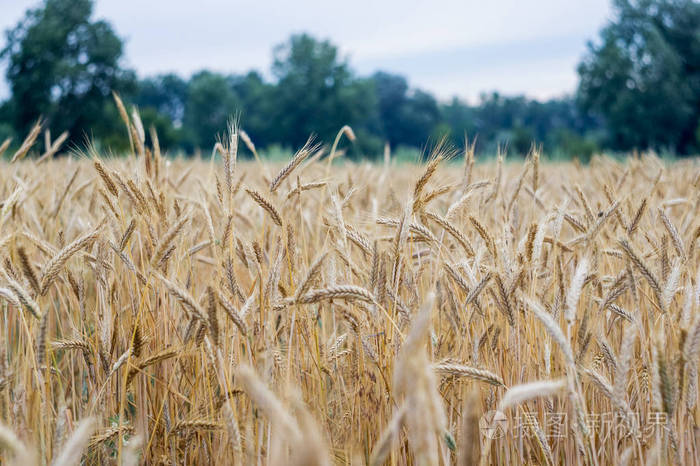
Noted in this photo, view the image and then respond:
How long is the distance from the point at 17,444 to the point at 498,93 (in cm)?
9482

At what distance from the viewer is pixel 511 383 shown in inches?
69.7

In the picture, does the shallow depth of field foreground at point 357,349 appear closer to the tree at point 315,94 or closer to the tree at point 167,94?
the tree at point 315,94

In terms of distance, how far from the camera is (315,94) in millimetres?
55531

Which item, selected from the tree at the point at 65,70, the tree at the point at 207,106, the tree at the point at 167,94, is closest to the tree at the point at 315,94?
the tree at the point at 207,106

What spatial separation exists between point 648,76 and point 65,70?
3911cm

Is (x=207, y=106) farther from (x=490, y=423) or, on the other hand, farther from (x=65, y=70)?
(x=490, y=423)

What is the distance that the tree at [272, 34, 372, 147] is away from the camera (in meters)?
55.0

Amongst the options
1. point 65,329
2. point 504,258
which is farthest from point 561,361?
point 65,329

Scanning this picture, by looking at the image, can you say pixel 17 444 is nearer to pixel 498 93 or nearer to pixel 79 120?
pixel 79 120

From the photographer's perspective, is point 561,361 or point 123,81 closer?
point 561,361

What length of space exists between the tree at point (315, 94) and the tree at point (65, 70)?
64.1 feet

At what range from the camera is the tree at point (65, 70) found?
3634 centimetres

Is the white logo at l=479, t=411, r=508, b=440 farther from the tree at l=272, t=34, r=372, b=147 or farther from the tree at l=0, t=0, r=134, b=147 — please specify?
the tree at l=272, t=34, r=372, b=147

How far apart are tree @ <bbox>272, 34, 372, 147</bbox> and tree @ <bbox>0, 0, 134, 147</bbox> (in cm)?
1953
